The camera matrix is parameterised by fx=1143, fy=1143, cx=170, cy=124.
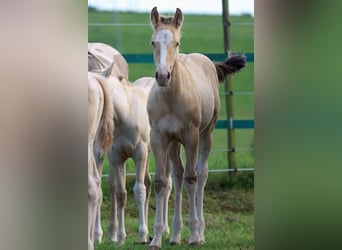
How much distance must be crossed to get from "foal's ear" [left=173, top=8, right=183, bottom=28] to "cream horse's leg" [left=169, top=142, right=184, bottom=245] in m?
0.52

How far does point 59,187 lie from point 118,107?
0.57 meters

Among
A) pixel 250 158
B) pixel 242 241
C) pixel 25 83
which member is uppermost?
pixel 25 83

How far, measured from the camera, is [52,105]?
4.32m

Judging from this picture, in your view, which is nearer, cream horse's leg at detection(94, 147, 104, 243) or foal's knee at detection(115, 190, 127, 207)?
cream horse's leg at detection(94, 147, 104, 243)

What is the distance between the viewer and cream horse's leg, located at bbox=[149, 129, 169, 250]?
188 inches

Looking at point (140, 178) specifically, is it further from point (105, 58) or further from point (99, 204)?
point (105, 58)

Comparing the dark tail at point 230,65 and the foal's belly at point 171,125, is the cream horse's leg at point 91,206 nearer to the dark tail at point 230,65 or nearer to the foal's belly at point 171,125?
the foal's belly at point 171,125

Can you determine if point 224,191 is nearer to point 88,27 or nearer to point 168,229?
point 168,229

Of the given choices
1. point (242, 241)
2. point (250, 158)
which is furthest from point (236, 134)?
point (242, 241)

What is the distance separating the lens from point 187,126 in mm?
4777

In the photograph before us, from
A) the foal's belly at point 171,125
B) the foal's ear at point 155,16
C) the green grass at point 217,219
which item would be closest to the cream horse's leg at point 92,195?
the green grass at point 217,219

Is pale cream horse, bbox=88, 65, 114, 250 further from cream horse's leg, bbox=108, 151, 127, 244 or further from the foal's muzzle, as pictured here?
the foal's muzzle

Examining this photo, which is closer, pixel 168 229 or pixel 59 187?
pixel 59 187

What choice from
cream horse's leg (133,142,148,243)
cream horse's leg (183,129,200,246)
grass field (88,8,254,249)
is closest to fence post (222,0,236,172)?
grass field (88,8,254,249)
